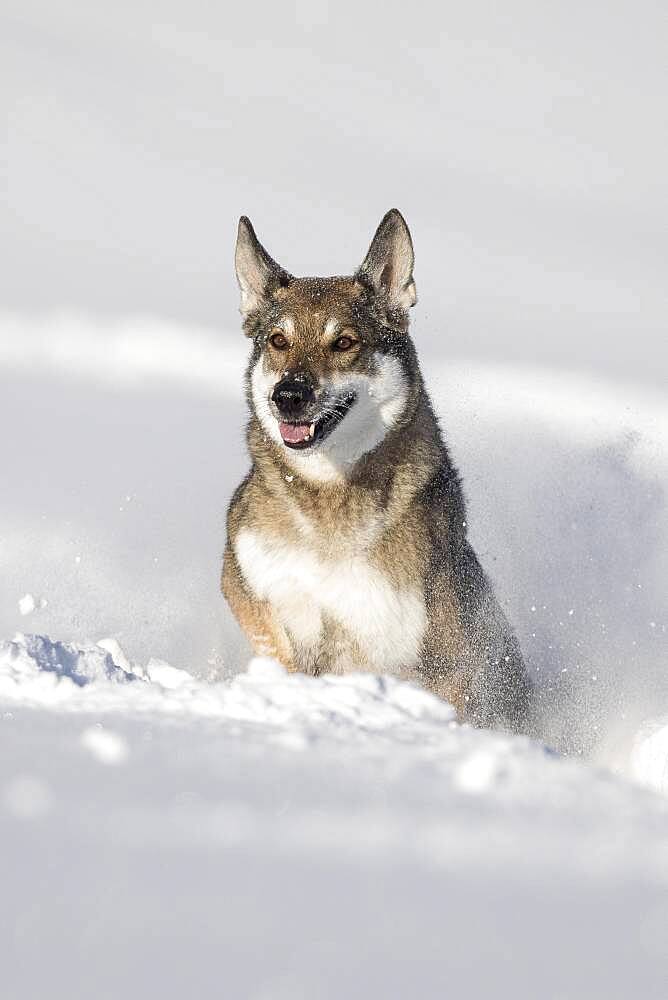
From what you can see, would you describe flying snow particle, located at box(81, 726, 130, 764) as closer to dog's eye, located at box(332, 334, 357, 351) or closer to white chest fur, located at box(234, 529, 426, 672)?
white chest fur, located at box(234, 529, 426, 672)

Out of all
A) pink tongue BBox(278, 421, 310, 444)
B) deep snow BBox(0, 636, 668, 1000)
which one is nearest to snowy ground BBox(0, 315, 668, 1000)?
deep snow BBox(0, 636, 668, 1000)

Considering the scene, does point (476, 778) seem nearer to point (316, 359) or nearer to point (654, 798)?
point (654, 798)

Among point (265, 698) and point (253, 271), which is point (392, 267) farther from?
point (265, 698)

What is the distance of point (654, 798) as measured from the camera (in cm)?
337

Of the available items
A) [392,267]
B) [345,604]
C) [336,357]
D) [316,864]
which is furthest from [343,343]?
[316,864]

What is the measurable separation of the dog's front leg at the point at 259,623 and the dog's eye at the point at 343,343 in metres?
1.18

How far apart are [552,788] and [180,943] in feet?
3.68

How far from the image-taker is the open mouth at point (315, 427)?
19.4 feet

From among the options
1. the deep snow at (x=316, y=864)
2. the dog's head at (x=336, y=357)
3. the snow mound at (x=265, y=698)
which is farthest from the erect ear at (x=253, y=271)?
the deep snow at (x=316, y=864)

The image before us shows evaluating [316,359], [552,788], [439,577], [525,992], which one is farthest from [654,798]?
[316,359]

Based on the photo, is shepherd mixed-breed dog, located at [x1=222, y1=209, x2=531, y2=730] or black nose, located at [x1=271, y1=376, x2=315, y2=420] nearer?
black nose, located at [x1=271, y1=376, x2=315, y2=420]

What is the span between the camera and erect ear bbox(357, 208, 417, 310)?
6.56 metres

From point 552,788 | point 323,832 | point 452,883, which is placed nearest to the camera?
point 452,883

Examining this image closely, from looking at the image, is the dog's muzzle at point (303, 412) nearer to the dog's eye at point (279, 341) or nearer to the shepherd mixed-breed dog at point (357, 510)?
the shepherd mixed-breed dog at point (357, 510)
